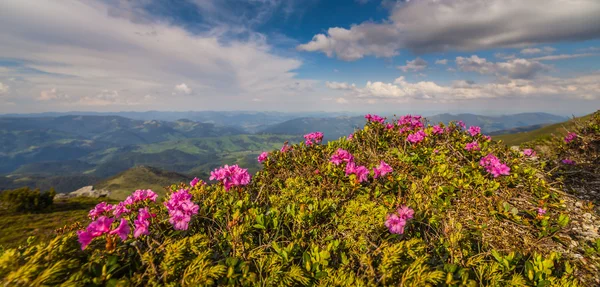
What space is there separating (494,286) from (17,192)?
3684 inches

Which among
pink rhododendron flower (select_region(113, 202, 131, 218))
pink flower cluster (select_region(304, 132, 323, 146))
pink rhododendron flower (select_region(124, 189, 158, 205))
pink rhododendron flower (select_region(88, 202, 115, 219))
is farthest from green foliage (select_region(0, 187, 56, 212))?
pink flower cluster (select_region(304, 132, 323, 146))

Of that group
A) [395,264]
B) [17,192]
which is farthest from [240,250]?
[17,192]

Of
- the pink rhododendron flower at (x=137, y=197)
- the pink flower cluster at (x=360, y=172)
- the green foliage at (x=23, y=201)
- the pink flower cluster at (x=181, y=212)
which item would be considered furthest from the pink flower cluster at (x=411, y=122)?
the green foliage at (x=23, y=201)

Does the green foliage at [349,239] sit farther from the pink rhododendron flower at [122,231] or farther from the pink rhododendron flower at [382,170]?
the pink rhododendron flower at [382,170]

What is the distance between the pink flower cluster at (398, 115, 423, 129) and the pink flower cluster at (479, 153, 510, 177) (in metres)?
2.37

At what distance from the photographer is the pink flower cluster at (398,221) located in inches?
110

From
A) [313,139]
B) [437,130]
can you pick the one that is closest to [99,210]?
[313,139]

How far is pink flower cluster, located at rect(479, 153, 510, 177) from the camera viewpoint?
430 centimetres

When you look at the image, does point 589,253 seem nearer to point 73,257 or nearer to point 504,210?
point 504,210

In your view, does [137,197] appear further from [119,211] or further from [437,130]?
[437,130]

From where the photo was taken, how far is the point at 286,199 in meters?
4.14

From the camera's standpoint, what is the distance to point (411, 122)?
287 inches

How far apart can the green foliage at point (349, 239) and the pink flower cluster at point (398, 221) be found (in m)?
0.12

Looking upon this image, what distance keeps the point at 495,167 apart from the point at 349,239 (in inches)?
135
